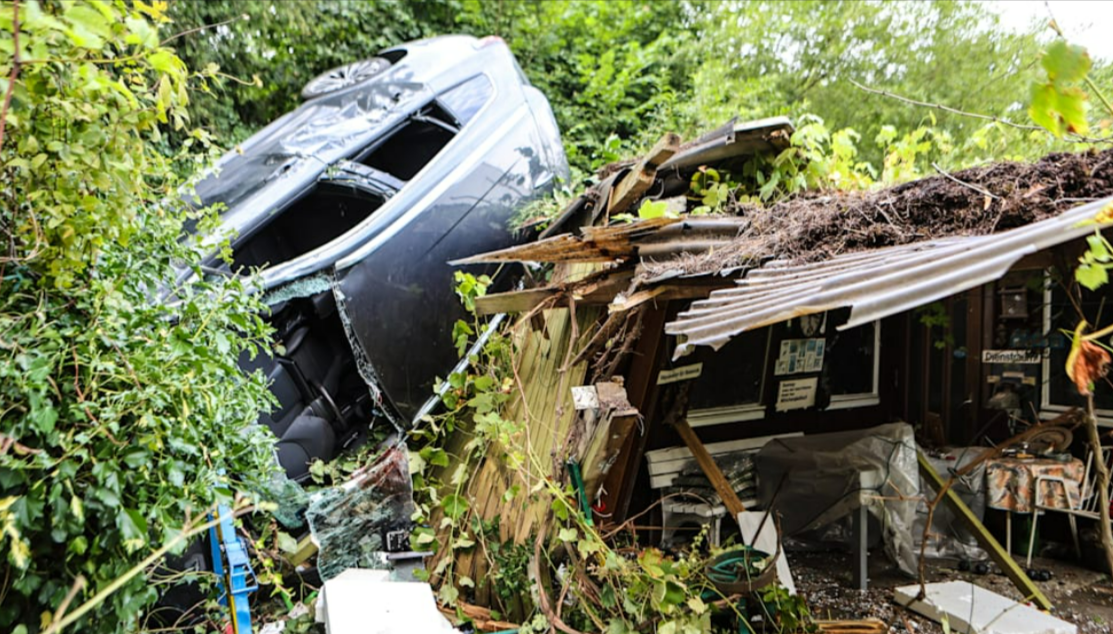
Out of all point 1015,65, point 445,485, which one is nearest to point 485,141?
point 445,485

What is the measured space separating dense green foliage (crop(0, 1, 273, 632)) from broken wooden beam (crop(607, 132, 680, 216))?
200 centimetres

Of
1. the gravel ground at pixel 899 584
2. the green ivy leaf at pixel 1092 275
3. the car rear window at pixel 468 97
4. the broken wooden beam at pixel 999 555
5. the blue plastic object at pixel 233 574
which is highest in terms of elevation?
the car rear window at pixel 468 97

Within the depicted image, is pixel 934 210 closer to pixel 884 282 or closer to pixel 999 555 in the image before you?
pixel 884 282

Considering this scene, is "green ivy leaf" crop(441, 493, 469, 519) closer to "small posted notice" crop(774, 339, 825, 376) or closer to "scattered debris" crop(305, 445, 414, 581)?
"scattered debris" crop(305, 445, 414, 581)

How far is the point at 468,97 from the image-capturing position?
533 centimetres

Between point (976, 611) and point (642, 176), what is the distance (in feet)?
11.5

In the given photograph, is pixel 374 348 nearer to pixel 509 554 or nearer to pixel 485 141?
pixel 509 554

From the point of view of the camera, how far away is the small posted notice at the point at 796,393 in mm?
5465

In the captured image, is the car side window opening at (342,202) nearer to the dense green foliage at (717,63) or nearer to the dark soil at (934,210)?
the dense green foliage at (717,63)

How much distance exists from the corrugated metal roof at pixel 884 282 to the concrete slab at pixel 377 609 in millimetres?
1756

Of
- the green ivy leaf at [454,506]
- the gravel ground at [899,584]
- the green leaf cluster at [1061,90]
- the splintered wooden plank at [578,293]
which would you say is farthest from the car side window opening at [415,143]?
the gravel ground at [899,584]

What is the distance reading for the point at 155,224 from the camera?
104 inches

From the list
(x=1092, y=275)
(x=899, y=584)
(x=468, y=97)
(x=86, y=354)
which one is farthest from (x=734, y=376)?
(x=86, y=354)

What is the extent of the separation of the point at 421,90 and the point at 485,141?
749 mm
